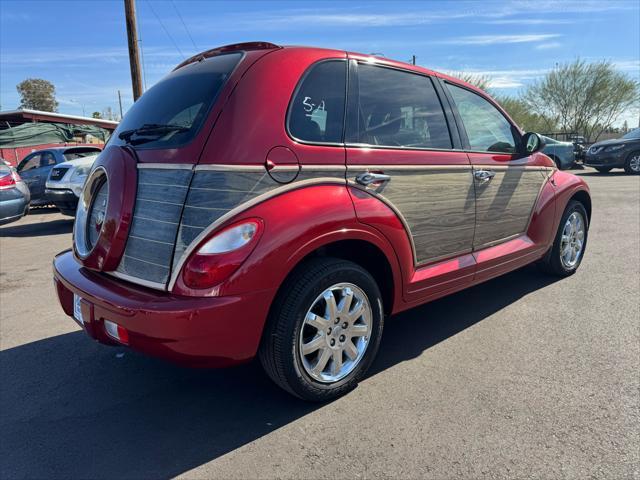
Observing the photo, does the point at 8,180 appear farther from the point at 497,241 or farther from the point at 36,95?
the point at 36,95

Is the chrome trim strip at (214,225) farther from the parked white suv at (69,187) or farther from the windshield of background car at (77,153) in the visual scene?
the windshield of background car at (77,153)

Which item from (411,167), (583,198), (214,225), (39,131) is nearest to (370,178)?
(411,167)

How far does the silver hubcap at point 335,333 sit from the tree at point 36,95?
76765mm

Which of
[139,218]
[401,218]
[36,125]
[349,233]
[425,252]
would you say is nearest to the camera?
[139,218]

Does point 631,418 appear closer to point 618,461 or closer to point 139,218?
point 618,461

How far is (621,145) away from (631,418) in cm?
1693

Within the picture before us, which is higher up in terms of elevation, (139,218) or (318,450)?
(139,218)

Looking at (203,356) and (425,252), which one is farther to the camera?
(425,252)

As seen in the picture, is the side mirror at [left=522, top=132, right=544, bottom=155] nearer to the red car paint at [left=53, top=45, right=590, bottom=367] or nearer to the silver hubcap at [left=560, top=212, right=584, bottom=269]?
the silver hubcap at [left=560, top=212, right=584, bottom=269]

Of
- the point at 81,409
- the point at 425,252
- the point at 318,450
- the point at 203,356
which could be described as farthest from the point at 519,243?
the point at 81,409

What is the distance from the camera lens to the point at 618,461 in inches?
87.0

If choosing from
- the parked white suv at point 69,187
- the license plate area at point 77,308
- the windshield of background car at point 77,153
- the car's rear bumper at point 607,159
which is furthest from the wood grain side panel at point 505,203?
the car's rear bumper at point 607,159

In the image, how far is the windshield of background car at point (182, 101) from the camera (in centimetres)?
247

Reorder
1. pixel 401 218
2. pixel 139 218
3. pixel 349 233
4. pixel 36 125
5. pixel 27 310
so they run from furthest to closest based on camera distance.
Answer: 1. pixel 36 125
2. pixel 27 310
3. pixel 401 218
4. pixel 349 233
5. pixel 139 218
